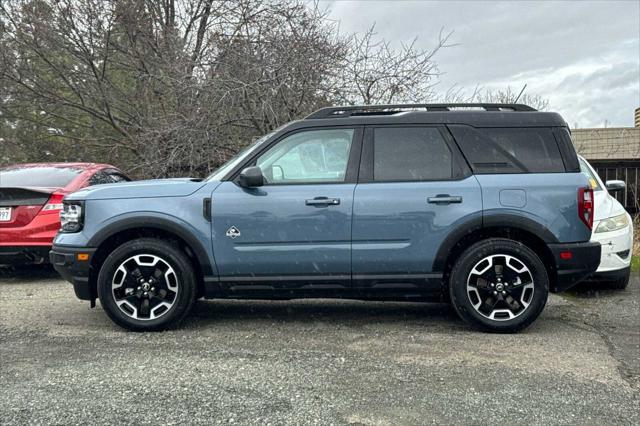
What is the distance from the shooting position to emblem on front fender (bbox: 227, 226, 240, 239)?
4691mm

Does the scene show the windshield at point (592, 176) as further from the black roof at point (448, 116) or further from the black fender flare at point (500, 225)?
the black fender flare at point (500, 225)

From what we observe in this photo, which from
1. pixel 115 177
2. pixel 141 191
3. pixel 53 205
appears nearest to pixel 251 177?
pixel 141 191

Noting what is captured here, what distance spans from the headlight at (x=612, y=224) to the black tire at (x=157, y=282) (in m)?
4.38

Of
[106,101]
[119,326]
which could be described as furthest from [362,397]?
[106,101]

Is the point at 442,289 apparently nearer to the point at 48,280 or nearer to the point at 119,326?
the point at 119,326

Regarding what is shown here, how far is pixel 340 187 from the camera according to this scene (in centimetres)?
474

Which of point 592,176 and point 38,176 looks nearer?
point 592,176

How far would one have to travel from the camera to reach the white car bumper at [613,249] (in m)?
6.04

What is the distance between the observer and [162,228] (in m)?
4.73

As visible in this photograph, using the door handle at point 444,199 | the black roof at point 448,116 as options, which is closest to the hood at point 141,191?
the black roof at point 448,116

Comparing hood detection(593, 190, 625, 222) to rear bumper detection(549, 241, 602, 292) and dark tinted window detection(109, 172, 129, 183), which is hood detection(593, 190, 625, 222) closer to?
rear bumper detection(549, 241, 602, 292)

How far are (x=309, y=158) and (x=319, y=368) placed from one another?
1.85 metres

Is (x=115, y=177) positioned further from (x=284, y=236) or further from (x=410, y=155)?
(x=410, y=155)

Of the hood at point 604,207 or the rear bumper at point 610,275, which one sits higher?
the hood at point 604,207
